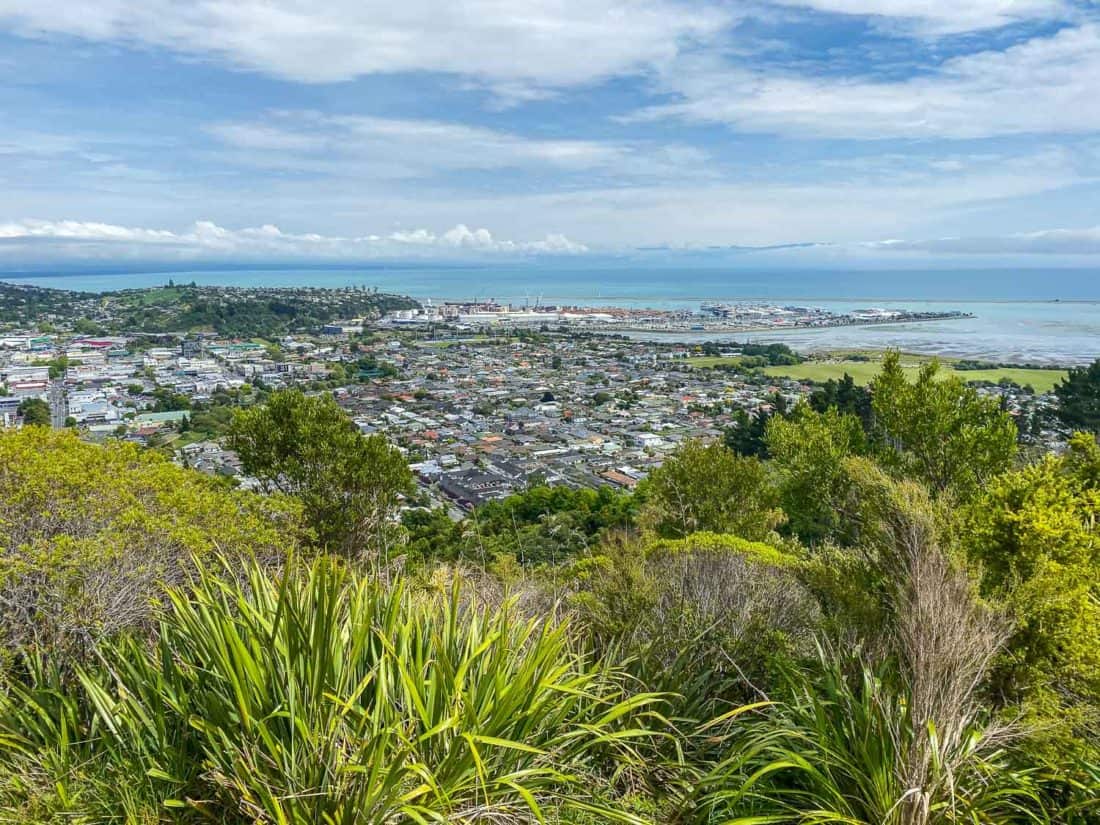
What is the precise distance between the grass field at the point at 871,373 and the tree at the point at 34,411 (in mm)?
26158

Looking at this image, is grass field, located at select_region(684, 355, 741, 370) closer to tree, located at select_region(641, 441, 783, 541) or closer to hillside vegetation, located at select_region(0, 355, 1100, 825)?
tree, located at select_region(641, 441, 783, 541)

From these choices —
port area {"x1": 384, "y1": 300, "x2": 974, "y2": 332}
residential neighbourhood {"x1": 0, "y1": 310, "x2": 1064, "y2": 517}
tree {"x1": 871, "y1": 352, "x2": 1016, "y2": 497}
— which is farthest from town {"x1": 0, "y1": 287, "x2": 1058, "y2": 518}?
port area {"x1": 384, "y1": 300, "x2": 974, "y2": 332}

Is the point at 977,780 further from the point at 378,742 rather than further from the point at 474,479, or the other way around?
the point at 474,479

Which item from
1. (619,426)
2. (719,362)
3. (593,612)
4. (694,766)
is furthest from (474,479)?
(719,362)

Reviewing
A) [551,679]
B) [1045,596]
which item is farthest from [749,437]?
[551,679]

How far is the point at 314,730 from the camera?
2385mm

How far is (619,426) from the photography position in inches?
1136

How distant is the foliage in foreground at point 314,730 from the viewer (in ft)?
7.46

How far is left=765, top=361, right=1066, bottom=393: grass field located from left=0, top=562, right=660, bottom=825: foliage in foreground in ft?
72.4

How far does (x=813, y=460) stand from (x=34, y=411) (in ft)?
74.6

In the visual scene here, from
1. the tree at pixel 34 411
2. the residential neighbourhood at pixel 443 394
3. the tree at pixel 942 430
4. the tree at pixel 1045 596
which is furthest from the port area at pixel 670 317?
the tree at pixel 1045 596

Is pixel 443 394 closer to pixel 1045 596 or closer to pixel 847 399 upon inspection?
pixel 847 399

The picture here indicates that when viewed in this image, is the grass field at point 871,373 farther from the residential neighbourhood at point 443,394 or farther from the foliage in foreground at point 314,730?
the foliage in foreground at point 314,730

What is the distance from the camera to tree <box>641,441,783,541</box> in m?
10.3
